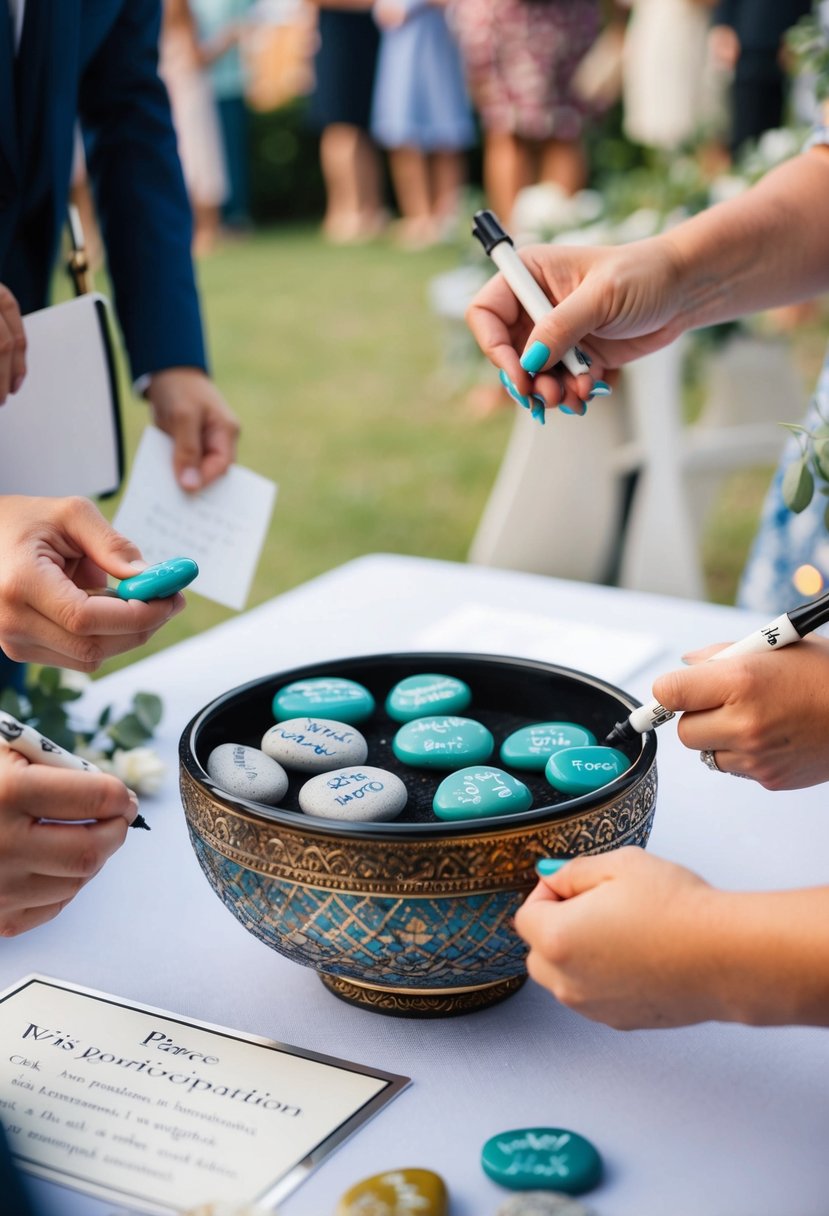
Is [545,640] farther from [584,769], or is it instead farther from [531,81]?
[531,81]

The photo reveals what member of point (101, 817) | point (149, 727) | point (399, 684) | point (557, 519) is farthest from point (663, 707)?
point (557, 519)

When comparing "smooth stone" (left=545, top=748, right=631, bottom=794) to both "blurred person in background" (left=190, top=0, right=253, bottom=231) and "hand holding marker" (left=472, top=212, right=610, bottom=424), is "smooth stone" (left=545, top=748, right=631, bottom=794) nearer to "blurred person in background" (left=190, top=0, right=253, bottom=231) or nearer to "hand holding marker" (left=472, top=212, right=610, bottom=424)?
"hand holding marker" (left=472, top=212, right=610, bottom=424)

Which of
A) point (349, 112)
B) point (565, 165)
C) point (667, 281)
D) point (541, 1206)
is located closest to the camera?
point (541, 1206)

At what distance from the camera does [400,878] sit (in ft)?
2.08

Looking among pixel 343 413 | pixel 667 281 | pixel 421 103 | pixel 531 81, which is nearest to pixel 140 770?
pixel 667 281

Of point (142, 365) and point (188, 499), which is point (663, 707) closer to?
point (188, 499)

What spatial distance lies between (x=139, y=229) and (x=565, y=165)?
4.51 metres

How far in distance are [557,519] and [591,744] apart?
199cm

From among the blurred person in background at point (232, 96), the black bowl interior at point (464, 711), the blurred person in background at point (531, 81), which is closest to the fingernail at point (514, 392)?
the black bowl interior at point (464, 711)

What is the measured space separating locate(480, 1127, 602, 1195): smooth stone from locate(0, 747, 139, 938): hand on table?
25cm

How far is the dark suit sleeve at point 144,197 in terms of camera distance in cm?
136

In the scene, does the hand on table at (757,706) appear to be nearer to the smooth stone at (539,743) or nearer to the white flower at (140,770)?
the smooth stone at (539,743)

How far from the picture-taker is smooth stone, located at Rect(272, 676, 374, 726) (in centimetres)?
85

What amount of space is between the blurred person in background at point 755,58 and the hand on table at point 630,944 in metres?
4.45
